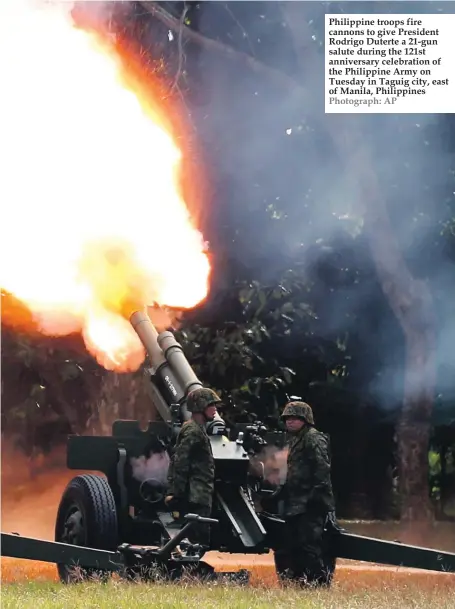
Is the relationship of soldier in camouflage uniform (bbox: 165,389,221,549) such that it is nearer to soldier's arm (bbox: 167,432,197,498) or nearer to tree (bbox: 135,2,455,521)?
soldier's arm (bbox: 167,432,197,498)

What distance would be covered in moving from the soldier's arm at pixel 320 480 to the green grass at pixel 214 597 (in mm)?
723

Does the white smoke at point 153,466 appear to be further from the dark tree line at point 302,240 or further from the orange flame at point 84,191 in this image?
the dark tree line at point 302,240

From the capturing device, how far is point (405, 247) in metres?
17.6

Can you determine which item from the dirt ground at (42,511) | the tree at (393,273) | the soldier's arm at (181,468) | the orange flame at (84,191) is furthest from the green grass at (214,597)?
the tree at (393,273)

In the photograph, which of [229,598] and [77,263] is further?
[77,263]

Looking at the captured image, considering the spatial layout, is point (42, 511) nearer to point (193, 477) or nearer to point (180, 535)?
point (193, 477)

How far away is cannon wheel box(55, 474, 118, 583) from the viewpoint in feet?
41.1

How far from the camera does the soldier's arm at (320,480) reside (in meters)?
12.1

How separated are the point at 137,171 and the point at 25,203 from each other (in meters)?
1.22

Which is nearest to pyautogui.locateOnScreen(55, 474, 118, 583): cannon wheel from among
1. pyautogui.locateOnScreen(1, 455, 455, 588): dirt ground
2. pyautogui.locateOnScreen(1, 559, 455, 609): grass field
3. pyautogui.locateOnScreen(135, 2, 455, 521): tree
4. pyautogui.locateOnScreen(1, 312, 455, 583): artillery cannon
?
pyautogui.locateOnScreen(1, 312, 455, 583): artillery cannon

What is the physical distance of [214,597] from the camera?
35.5ft

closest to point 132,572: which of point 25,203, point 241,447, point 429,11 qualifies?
point 241,447

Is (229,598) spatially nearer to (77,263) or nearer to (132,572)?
(132,572)

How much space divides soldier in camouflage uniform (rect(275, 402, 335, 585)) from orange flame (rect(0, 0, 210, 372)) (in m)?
2.70
